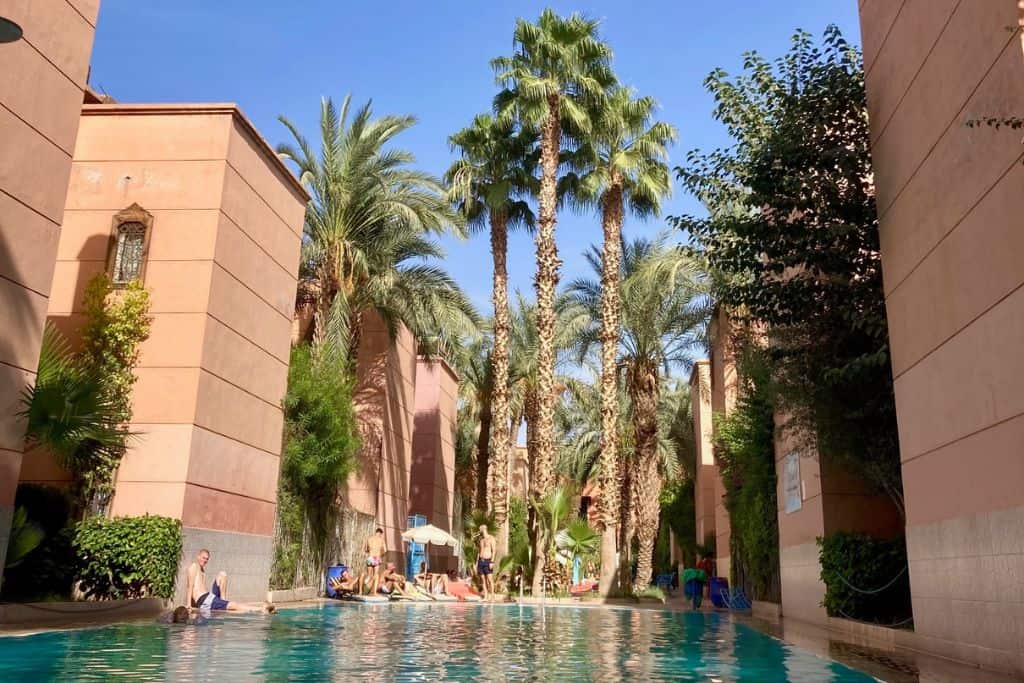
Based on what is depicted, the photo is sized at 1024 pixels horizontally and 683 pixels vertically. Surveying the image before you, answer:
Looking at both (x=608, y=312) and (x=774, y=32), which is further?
(x=608, y=312)

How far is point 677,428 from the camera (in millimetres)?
40906

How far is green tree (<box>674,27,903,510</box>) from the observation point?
12.1 m

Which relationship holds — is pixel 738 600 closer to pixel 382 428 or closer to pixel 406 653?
pixel 382 428

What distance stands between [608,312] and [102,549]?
15370mm

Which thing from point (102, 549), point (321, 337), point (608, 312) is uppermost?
point (608, 312)

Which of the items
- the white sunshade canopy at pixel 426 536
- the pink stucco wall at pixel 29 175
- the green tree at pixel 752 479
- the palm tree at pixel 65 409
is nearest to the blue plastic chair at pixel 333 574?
the white sunshade canopy at pixel 426 536

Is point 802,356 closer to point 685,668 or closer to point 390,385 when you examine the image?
point 685,668

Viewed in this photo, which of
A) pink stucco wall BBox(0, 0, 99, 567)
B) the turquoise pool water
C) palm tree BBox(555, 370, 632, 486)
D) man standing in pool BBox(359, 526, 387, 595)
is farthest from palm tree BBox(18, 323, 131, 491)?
palm tree BBox(555, 370, 632, 486)

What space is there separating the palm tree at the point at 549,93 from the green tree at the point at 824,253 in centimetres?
1088

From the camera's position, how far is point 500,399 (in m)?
24.7

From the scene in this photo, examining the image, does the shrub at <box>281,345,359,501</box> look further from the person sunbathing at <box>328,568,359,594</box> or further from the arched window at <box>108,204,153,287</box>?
the arched window at <box>108,204,153,287</box>

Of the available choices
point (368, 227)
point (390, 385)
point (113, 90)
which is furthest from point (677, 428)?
point (113, 90)

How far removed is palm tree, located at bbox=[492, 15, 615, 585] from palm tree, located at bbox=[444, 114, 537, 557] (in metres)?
0.95

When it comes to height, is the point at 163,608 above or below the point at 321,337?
below
